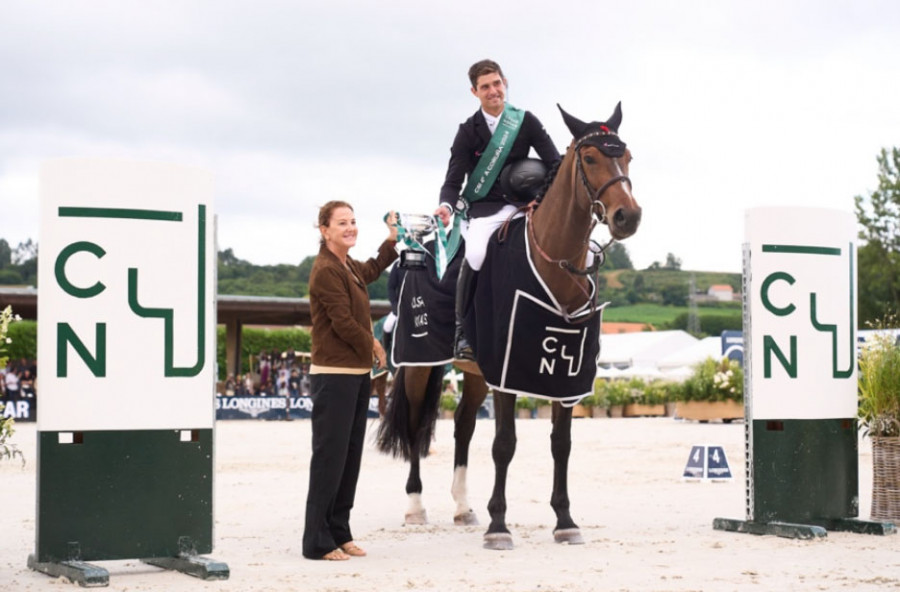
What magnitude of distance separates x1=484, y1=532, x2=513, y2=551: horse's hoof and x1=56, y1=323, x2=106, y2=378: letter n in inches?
102

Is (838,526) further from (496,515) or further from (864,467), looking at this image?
(864,467)

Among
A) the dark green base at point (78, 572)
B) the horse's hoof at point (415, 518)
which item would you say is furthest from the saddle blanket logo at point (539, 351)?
the dark green base at point (78, 572)

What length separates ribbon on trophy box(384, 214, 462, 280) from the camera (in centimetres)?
745

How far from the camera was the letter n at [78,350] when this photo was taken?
5.84 metres

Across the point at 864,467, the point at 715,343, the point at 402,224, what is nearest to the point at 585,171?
the point at 402,224

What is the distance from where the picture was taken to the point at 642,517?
27.7ft

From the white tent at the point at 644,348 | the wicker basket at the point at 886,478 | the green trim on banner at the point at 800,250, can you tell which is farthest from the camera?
the white tent at the point at 644,348

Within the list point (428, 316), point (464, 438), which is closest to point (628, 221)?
point (428, 316)

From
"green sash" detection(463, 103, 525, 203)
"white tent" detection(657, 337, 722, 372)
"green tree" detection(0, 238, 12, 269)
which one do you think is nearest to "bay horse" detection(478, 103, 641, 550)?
"green sash" detection(463, 103, 525, 203)

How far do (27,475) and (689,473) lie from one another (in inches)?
279

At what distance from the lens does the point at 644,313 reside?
94000mm

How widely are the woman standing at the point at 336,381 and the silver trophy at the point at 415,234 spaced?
740 mm

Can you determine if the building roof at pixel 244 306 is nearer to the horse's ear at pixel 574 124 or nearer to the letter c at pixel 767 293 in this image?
the letter c at pixel 767 293

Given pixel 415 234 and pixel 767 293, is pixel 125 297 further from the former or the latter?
pixel 767 293
